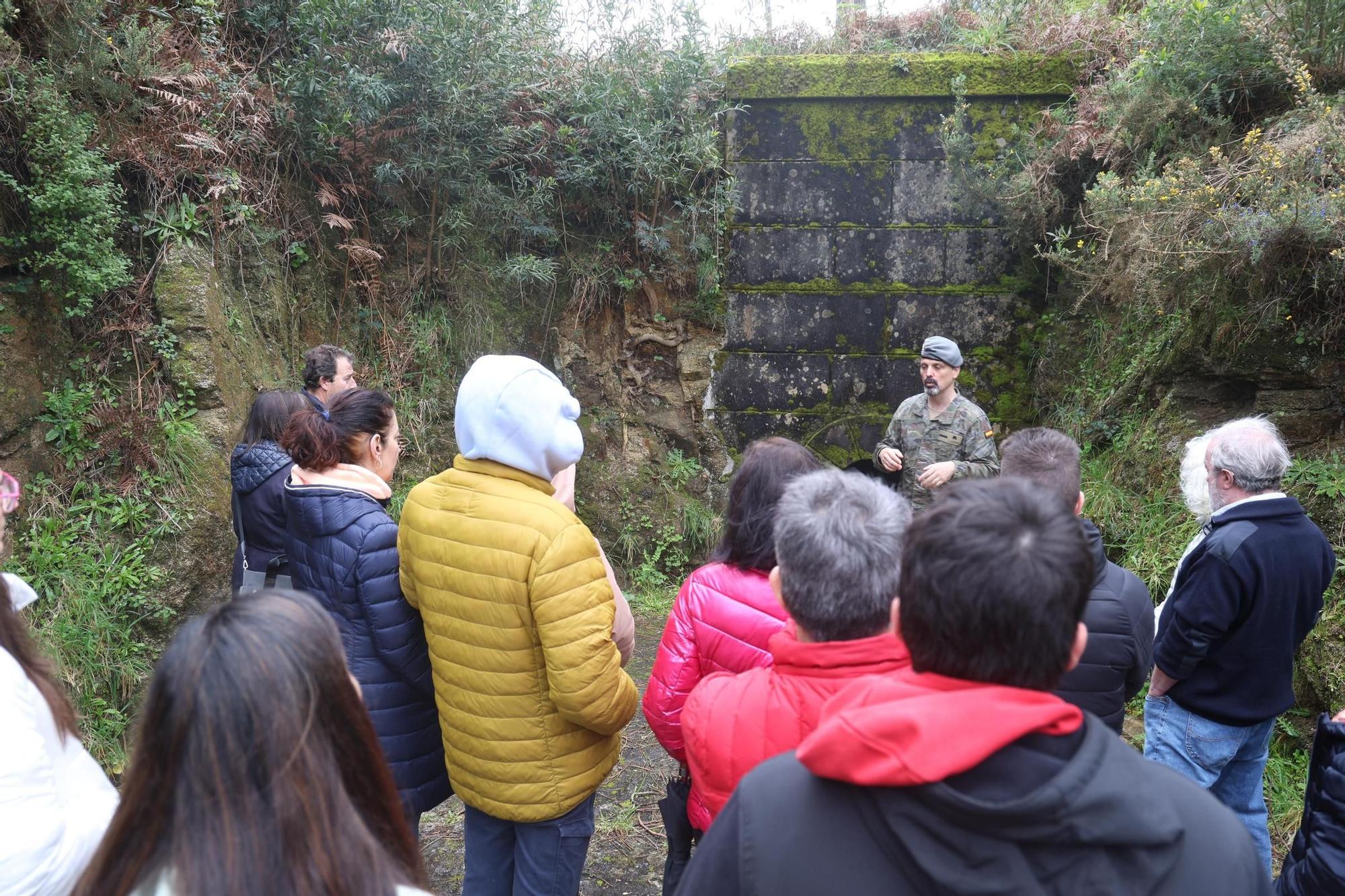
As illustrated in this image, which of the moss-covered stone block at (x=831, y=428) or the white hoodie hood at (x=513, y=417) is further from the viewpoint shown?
the moss-covered stone block at (x=831, y=428)

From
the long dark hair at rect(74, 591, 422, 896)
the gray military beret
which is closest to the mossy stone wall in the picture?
the gray military beret

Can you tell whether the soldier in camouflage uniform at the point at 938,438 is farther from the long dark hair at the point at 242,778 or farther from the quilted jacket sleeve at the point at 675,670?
the long dark hair at the point at 242,778

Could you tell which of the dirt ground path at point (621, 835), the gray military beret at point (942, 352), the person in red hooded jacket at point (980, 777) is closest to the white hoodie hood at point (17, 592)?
the person in red hooded jacket at point (980, 777)

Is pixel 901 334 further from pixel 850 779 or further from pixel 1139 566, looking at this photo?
pixel 850 779

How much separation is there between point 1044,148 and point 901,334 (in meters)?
1.55

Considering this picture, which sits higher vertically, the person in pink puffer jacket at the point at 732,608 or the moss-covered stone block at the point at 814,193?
the moss-covered stone block at the point at 814,193

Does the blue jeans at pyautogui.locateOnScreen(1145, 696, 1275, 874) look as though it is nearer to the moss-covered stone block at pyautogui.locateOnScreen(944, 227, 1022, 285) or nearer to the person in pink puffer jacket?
the person in pink puffer jacket

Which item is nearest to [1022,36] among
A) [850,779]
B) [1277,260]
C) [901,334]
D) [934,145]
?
[934,145]

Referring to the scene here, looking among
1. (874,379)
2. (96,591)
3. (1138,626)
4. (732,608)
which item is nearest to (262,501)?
(96,591)

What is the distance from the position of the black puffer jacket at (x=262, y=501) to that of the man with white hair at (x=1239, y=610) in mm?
3329

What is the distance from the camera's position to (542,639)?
211 centimetres

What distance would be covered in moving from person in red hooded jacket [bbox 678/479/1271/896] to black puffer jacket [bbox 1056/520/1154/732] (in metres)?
1.30

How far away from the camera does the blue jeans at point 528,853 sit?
2.32 metres

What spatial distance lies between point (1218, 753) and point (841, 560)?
2.18 metres
